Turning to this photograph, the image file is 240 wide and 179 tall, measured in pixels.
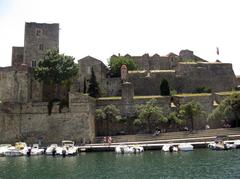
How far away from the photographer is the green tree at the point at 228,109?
149ft

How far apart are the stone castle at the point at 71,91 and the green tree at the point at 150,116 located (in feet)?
5.84

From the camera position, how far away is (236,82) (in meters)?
61.8

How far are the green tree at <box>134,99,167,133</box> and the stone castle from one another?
1779 mm

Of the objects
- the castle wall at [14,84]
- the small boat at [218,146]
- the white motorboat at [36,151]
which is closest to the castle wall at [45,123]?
the castle wall at [14,84]

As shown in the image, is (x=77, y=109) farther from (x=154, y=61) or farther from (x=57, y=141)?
(x=154, y=61)

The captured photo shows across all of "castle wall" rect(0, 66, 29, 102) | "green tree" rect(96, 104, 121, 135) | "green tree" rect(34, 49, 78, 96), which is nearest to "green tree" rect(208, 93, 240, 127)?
"green tree" rect(96, 104, 121, 135)

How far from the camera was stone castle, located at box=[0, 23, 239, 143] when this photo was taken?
45.2m

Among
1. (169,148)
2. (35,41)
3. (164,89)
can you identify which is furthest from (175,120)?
(35,41)

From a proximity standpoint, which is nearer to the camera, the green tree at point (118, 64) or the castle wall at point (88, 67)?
the castle wall at point (88, 67)

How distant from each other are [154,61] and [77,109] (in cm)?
2466

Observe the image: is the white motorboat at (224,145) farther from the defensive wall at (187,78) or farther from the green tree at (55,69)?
the green tree at (55,69)

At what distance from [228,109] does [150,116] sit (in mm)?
9289

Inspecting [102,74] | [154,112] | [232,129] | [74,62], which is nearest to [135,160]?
[154,112]

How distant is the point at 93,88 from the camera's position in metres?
51.4
